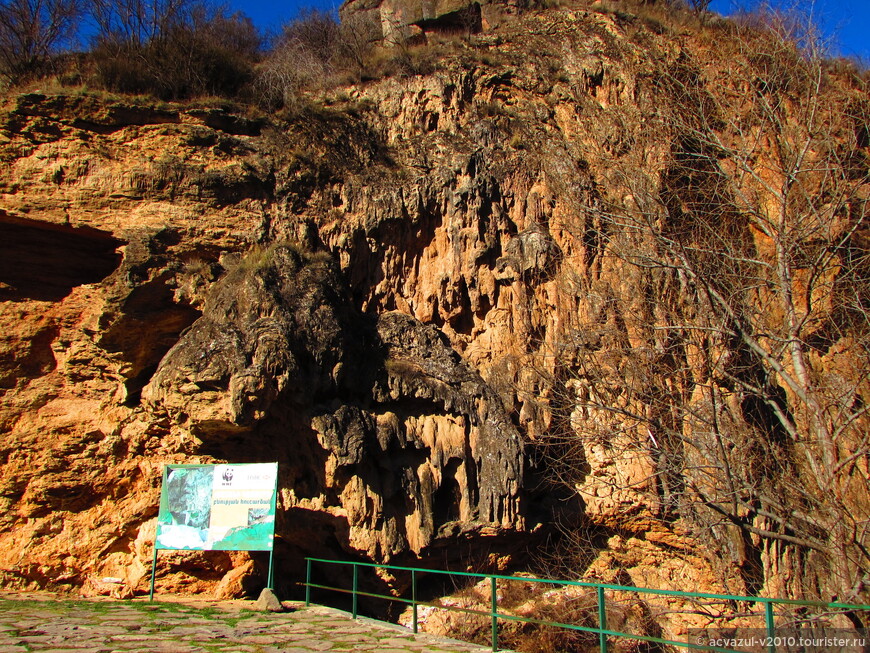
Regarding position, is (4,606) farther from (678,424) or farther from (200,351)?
(678,424)

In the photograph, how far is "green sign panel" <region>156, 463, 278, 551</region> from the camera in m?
8.28

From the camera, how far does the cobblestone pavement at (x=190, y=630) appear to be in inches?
235

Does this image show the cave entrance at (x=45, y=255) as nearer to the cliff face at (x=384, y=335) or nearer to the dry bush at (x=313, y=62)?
the cliff face at (x=384, y=335)

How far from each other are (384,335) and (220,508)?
180 inches

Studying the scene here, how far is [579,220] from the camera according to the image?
1245cm

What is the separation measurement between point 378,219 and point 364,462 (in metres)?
5.09

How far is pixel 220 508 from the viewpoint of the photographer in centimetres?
843

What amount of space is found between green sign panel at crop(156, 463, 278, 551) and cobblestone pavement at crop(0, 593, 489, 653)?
889mm

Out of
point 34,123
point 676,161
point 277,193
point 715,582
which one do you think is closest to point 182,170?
point 277,193

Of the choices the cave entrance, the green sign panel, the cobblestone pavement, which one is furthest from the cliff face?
the cobblestone pavement

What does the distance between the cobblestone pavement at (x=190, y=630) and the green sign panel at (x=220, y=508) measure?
89cm

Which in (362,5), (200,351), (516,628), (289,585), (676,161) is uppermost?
(362,5)

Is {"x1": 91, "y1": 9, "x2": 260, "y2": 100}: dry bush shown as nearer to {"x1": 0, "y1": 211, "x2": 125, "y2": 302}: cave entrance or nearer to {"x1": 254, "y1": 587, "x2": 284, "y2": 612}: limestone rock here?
{"x1": 0, "y1": 211, "x2": 125, "y2": 302}: cave entrance

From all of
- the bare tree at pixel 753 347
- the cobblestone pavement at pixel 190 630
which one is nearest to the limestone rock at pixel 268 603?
the cobblestone pavement at pixel 190 630
